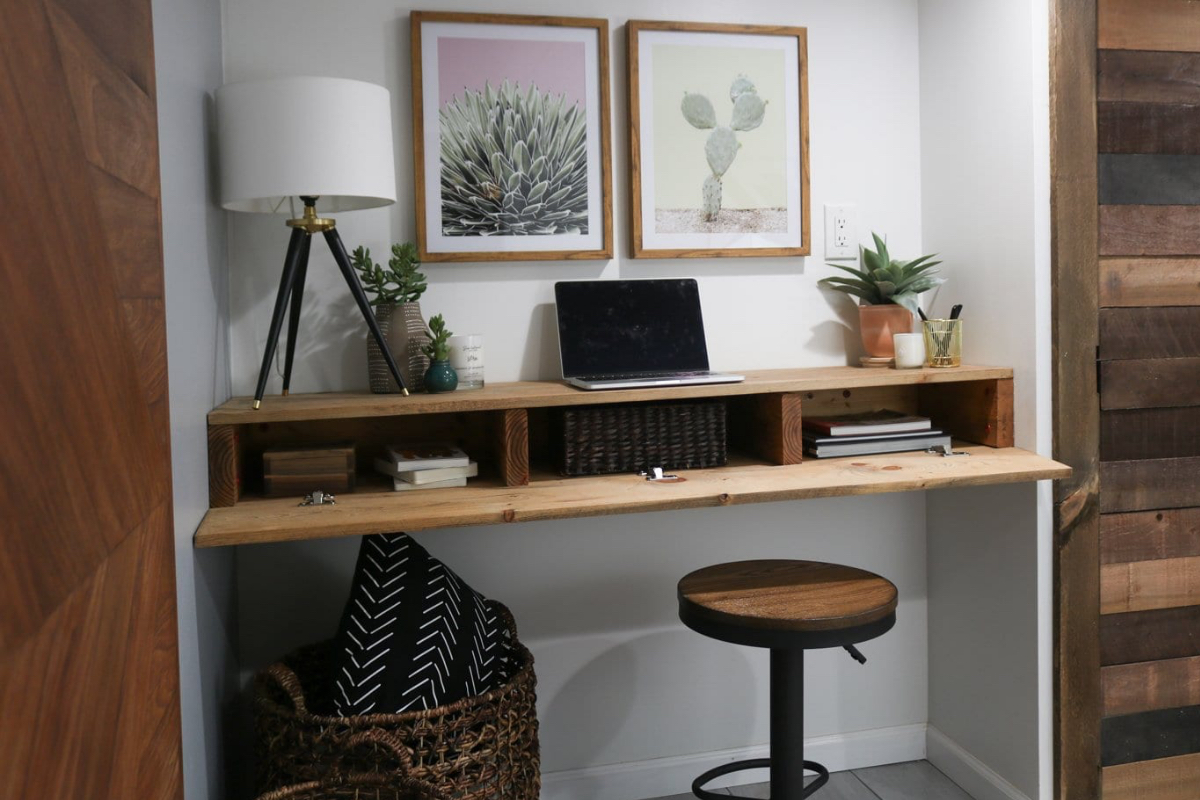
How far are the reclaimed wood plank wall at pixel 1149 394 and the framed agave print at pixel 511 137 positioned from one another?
1.03 metres

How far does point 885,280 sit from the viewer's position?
2.14 meters

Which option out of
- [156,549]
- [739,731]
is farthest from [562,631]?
[156,549]

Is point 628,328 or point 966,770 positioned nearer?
point 628,328

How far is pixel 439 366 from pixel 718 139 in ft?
2.76

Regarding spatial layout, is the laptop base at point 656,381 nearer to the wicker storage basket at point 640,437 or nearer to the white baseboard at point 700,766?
the wicker storage basket at point 640,437

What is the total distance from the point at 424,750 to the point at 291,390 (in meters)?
0.82

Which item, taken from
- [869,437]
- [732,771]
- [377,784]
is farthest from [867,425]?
[377,784]

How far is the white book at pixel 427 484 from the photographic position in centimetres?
179

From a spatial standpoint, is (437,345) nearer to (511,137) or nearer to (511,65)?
(511,137)

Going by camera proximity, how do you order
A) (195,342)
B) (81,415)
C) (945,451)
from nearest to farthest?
(81,415), (195,342), (945,451)

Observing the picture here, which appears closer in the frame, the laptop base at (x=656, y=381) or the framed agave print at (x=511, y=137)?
the laptop base at (x=656, y=381)

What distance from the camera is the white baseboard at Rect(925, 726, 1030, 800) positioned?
2092 mm

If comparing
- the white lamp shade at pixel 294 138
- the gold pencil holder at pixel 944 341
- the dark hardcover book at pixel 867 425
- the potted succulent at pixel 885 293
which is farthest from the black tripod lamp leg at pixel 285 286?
the gold pencil holder at pixel 944 341

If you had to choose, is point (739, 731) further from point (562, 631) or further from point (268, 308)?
point (268, 308)
